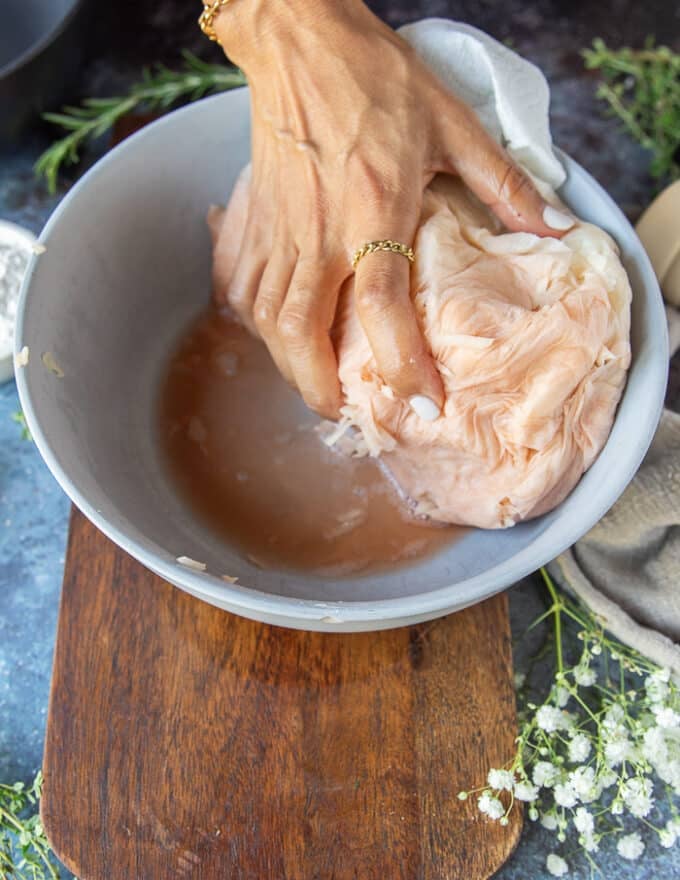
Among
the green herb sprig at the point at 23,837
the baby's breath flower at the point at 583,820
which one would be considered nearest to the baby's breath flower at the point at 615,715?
the baby's breath flower at the point at 583,820

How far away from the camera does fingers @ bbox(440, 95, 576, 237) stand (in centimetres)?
120

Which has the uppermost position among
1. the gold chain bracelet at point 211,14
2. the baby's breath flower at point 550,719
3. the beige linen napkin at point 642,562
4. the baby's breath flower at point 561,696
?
the gold chain bracelet at point 211,14

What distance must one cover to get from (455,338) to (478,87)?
441 millimetres

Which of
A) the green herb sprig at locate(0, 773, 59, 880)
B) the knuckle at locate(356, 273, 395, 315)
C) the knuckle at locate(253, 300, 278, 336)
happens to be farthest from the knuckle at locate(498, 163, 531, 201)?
the green herb sprig at locate(0, 773, 59, 880)

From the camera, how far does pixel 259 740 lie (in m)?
1.11

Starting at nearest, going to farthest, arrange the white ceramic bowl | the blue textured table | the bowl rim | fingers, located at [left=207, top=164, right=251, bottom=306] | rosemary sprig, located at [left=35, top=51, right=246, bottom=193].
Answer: the white ceramic bowl → the blue textured table → fingers, located at [left=207, top=164, right=251, bottom=306] → the bowl rim → rosemary sprig, located at [left=35, top=51, right=246, bottom=193]

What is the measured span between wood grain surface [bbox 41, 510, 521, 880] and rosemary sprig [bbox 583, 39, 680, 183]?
0.95 metres

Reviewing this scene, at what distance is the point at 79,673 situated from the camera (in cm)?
115

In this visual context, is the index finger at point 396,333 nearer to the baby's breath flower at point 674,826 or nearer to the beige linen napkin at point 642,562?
the beige linen napkin at point 642,562

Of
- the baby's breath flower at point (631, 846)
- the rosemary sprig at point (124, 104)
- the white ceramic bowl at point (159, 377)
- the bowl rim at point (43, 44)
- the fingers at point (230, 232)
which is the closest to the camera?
the white ceramic bowl at point (159, 377)

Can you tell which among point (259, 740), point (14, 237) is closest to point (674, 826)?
point (259, 740)

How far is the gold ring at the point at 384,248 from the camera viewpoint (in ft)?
3.67

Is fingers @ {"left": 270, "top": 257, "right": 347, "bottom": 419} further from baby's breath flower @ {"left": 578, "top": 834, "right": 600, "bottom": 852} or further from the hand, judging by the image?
baby's breath flower @ {"left": 578, "top": 834, "right": 600, "bottom": 852}

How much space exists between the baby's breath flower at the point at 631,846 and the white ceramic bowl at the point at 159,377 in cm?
37
